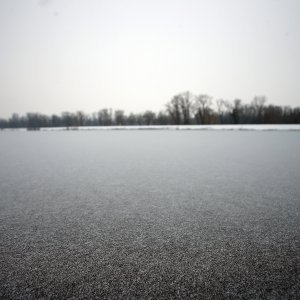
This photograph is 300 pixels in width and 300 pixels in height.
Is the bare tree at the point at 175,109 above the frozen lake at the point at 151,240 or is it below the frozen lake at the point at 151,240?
above

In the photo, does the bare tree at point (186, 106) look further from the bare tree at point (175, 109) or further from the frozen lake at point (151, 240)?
the frozen lake at point (151, 240)

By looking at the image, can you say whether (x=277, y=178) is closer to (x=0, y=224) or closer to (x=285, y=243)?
(x=285, y=243)

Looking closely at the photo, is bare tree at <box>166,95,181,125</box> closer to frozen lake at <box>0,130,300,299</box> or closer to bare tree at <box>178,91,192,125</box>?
bare tree at <box>178,91,192,125</box>

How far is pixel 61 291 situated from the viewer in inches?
95.5

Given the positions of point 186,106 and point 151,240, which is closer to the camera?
point 151,240

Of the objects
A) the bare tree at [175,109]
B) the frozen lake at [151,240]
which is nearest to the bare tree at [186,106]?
the bare tree at [175,109]

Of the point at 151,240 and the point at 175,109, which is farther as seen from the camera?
the point at 175,109

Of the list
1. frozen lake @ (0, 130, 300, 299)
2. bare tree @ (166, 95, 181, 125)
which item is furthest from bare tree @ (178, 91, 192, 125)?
frozen lake @ (0, 130, 300, 299)

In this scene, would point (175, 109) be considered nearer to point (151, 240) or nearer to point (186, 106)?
point (186, 106)

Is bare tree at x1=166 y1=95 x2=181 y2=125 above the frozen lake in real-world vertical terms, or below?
above

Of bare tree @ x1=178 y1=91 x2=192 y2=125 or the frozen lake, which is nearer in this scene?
the frozen lake

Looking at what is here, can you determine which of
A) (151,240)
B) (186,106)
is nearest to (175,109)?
(186,106)

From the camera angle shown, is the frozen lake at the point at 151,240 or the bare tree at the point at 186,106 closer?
the frozen lake at the point at 151,240

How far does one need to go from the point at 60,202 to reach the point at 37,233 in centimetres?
158
